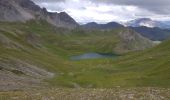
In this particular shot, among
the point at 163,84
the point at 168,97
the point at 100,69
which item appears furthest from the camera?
the point at 100,69

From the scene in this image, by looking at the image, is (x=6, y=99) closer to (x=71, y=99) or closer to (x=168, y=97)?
(x=71, y=99)

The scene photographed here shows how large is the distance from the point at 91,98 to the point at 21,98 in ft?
22.4

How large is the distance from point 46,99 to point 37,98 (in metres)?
0.96

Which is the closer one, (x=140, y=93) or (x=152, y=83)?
(x=140, y=93)

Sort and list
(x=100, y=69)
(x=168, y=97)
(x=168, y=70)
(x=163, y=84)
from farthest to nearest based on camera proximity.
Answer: (x=100, y=69)
(x=168, y=70)
(x=163, y=84)
(x=168, y=97)

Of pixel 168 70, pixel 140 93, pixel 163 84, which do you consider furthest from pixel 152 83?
pixel 140 93

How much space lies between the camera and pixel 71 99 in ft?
113

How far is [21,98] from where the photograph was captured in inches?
1382

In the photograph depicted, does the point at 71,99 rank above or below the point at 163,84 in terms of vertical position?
above

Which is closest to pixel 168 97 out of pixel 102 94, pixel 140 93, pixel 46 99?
pixel 140 93

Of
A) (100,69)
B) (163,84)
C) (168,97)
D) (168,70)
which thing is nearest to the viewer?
(168,97)

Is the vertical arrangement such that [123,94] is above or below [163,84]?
above

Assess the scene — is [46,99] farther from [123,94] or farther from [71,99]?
[123,94]

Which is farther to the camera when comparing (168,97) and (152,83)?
(152,83)
